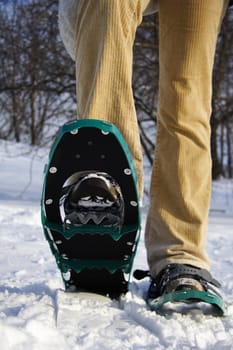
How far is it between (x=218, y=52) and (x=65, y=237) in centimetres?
592

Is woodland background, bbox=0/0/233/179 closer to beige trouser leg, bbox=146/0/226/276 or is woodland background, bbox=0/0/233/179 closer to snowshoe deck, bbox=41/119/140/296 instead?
beige trouser leg, bbox=146/0/226/276

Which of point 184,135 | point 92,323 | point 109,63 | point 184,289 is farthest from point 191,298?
point 109,63

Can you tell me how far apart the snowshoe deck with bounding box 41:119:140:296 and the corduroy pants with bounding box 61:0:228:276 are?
0.33 ft

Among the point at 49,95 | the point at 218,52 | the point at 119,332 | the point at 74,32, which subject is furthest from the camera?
the point at 49,95

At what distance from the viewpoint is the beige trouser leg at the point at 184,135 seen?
1.30 metres

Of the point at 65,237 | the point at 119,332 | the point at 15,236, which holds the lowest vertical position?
the point at 15,236

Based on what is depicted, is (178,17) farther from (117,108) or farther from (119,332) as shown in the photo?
(119,332)

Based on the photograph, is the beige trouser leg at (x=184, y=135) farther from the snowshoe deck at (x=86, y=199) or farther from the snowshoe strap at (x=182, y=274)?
the snowshoe deck at (x=86, y=199)

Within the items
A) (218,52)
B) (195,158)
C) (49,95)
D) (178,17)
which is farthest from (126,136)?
(49,95)

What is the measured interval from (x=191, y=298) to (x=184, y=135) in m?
0.39

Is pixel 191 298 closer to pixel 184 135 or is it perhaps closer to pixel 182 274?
pixel 182 274

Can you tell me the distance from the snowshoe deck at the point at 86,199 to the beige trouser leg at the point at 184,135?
0.51ft

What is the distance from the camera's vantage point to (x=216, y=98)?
23.0ft

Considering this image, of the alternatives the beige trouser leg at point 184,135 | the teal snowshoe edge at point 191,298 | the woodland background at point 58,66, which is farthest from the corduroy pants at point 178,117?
the woodland background at point 58,66
